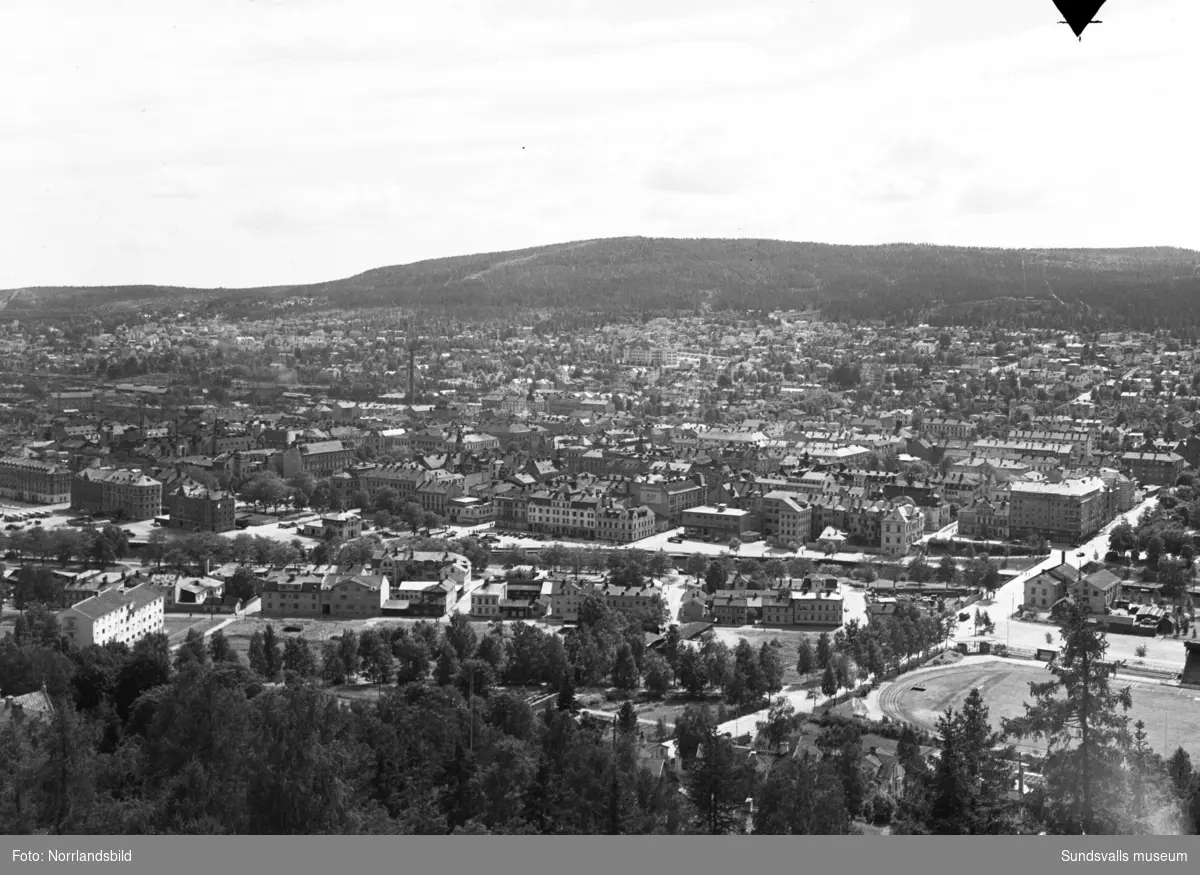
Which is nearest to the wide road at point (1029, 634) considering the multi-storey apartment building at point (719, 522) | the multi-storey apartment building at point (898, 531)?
the multi-storey apartment building at point (898, 531)

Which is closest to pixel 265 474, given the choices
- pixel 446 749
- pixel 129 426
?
pixel 129 426

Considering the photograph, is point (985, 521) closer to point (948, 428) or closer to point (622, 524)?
point (622, 524)

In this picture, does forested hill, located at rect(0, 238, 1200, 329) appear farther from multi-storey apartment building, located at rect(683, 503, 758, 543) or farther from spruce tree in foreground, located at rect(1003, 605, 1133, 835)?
spruce tree in foreground, located at rect(1003, 605, 1133, 835)

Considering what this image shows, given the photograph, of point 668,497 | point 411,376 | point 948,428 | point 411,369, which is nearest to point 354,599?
point 668,497

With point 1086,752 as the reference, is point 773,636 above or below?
below

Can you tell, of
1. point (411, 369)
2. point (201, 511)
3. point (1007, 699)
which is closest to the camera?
point (1007, 699)

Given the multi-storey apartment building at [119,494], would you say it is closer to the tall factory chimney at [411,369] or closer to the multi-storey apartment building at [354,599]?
the multi-storey apartment building at [354,599]

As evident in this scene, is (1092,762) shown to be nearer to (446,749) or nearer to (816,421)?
(446,749)
